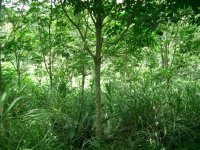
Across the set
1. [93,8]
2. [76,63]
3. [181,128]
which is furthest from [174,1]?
[76,63]

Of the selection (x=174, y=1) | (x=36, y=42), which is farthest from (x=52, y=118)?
(x=36, y=42)

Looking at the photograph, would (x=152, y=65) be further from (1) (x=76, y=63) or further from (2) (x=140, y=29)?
(2) (x=140, y=29)

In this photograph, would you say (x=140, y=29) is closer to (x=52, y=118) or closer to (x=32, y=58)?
(x=52, y=118)

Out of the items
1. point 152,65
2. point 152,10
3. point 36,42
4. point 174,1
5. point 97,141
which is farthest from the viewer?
point 152,65

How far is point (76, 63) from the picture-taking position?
9133 mm

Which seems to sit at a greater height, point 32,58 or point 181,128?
point 32,58

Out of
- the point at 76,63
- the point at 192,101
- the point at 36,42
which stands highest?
the point at 36,42

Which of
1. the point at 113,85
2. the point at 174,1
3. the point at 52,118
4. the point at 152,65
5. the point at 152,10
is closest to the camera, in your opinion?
the point at 174,1

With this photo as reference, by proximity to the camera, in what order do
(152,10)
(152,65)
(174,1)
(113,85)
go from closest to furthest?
(174,1) < (152,10) < (113,85) < (152,65)

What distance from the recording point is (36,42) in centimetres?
875

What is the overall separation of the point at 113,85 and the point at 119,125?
179cm

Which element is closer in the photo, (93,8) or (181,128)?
(93,8)

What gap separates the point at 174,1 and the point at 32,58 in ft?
21.6

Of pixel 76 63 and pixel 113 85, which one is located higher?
pixel 76 63
